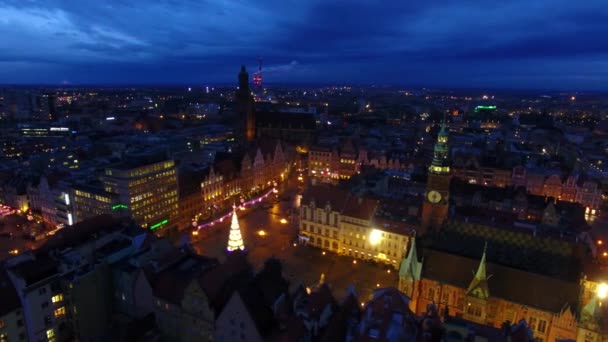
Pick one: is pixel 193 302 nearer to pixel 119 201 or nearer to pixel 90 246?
pixel 90 246

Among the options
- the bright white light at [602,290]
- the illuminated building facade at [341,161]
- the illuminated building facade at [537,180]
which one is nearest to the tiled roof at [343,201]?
the bright white light at [602,290]

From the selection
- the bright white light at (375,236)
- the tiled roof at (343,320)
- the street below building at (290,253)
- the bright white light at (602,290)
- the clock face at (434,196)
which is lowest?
the street below building at (290,253)

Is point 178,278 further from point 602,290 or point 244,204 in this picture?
point 244,204

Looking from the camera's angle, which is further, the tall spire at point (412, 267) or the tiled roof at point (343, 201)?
the tiled roof at point (343, 201)

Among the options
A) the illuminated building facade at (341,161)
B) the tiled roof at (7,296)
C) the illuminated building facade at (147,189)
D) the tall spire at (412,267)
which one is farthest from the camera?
the illuminated building facade at (341,161)

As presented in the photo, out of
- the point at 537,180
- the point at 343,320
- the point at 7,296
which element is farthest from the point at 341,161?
the point at 7,296

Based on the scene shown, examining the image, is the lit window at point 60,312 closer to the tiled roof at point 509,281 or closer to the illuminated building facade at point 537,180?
the tiled roof at point 509,281

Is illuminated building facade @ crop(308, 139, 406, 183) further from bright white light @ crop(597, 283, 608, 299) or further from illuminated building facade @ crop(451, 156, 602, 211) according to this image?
bright white light @ crop(597, 283, 608, 299)
